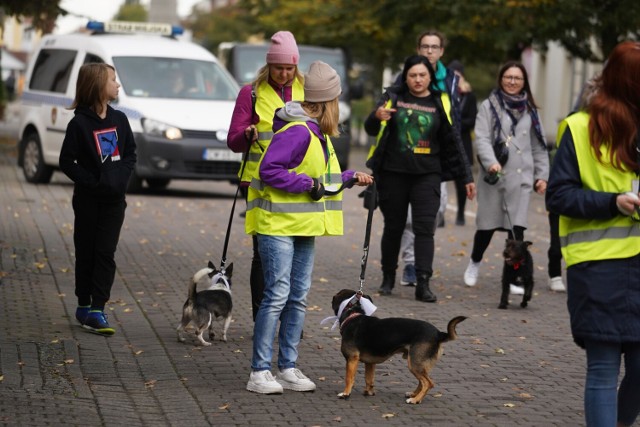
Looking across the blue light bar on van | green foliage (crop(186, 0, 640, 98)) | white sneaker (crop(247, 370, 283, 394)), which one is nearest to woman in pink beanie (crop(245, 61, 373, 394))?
white sneaker (crop(247, 370, 283, 394))

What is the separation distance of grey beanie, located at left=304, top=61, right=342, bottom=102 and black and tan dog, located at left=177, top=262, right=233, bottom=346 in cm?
187

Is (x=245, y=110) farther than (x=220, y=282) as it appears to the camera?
No

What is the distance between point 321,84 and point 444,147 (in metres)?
3.87

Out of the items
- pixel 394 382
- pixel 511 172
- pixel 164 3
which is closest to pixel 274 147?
pixel 394 382

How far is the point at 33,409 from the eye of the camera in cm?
651

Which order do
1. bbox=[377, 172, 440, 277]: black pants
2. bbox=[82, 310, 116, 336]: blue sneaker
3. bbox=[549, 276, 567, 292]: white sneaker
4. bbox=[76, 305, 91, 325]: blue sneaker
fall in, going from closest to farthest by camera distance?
bbox=[82, 310, 116, 336]: blue sneaker, bbox=[76, 305, 91, 325]: blue sneaker, bbox=[377, 172, 440, 277]: black pants, bbox=[549, 276, 567, 292]: white sneaker

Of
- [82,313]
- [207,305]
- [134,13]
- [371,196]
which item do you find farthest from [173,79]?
[134,13]

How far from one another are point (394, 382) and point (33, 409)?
6.84 feet

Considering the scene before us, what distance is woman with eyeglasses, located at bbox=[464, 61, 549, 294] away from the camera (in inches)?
434

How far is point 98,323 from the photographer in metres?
8.66

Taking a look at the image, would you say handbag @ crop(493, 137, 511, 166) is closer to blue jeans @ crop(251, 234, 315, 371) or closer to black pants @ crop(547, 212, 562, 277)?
black pants @ crop(547, 212, 562, 277)

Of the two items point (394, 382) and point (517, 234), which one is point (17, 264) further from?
point (394, 382)

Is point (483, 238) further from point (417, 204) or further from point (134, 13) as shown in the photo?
point (134, 13)

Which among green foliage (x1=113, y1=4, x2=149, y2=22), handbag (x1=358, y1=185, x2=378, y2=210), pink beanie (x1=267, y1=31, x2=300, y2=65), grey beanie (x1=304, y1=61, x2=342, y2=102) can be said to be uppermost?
pink beanie (x1=267, y1=31, x2=300, y2=65)
